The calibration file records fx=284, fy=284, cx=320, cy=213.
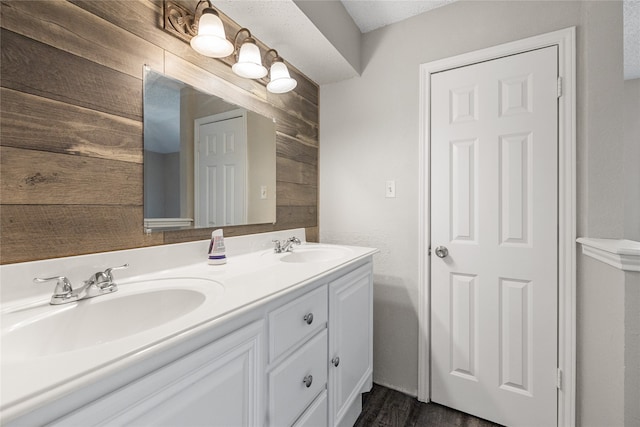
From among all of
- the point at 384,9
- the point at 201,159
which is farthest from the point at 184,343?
the point at 384,9

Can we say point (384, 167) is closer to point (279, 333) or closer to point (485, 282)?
point (485, 282)

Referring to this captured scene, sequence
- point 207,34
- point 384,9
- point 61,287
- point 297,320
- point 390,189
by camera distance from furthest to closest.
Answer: point 390,189 → point 384,9 → point 207,34 → point 297,320 → point 61,287

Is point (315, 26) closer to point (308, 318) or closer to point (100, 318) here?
point (308, 318)

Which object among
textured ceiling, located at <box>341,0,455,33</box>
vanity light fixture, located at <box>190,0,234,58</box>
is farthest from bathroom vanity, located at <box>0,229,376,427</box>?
textured ceiling, located at <box>341,0,455,33</box>

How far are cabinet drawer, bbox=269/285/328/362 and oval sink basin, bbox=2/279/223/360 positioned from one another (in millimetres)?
218

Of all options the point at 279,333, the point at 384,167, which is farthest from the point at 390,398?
the point at 384,167

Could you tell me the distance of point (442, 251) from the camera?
1.67m

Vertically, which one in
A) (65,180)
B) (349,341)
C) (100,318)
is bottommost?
(349,341)

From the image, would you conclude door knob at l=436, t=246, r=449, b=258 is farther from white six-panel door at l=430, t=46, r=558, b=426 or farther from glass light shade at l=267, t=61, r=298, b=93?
glass light shade at l=267, t=61, r=298, b=93

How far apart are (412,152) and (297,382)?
140 cm

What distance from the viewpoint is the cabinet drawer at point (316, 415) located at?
3.37ft

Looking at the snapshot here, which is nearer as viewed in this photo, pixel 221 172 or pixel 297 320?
pixel 297 320

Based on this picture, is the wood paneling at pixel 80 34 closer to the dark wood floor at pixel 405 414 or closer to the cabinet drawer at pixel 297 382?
the cabinet drawer at pixel 297 382

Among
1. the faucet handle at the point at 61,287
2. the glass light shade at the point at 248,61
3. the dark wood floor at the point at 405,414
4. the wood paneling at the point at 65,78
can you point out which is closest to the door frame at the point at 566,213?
the dark wood floor at the point at 405,414
